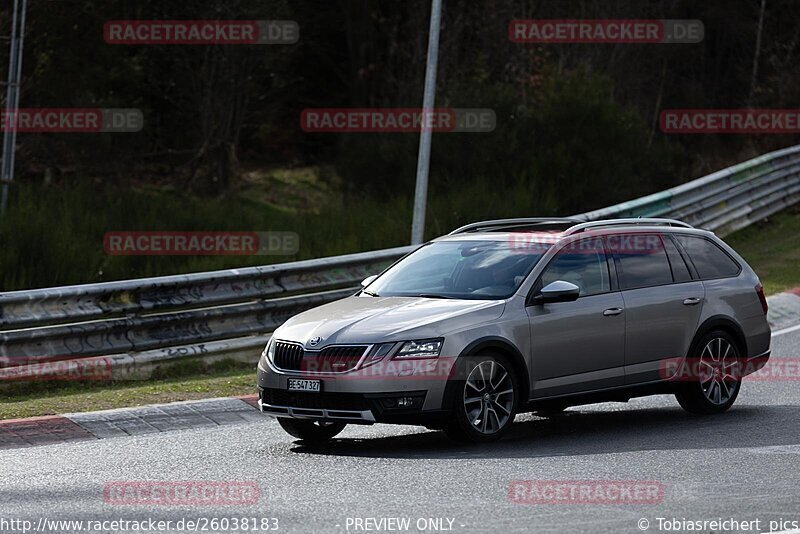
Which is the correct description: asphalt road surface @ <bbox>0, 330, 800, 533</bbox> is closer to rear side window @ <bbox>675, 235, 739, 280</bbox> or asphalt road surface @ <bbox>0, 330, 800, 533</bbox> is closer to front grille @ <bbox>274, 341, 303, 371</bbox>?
front grille @ <bbox>274, 341, 303, 371</bbox>

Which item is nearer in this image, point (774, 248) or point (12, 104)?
point (774, 248)

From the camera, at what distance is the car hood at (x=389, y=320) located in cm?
958

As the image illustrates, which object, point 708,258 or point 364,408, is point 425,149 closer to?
point 708,258

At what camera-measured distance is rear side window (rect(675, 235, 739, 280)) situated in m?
11.6

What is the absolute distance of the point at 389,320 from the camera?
32.0ft

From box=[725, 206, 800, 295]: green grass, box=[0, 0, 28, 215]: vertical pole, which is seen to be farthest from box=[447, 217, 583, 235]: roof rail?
box=[0, 0, 28, 215]: vertical pole

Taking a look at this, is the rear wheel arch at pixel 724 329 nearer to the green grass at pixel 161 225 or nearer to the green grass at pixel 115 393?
the green grass at pixel 115 393

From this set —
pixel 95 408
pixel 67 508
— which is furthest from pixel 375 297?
pixel 67 508

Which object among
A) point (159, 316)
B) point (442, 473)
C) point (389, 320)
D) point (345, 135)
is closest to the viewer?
point (442, 473)

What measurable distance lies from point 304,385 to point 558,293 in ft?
6.65

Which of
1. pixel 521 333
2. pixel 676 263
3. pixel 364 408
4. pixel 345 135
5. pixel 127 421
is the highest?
pixel 345 135

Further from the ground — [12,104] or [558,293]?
[12,104]

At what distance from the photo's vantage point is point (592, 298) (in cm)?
1064

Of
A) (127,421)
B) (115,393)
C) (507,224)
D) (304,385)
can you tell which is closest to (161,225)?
(115,393)
